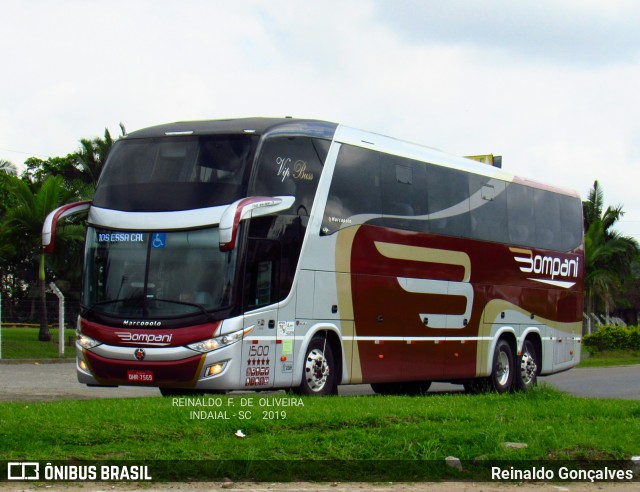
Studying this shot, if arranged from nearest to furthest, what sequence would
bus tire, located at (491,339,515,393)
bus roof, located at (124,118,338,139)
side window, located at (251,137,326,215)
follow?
1. side window, located at (251,137,326,215)
2. bus roof, located at (124,118,338,139)
3. bus tire, located at (491,339,515,393)

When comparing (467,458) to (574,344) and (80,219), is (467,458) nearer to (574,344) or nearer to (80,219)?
(574,344)

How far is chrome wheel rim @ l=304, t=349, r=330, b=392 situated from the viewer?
15.5 m

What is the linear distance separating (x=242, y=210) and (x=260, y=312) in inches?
59.8

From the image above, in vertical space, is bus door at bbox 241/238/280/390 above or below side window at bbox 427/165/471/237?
below

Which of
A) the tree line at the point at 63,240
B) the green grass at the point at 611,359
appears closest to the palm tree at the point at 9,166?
the tree line at the point at 63,240

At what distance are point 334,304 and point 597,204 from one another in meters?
54.1

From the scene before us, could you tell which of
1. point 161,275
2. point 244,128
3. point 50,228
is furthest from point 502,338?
point 50,228

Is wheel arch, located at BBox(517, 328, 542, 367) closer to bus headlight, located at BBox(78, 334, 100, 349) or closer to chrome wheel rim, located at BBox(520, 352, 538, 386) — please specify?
chrome wheel rim, located at BBox(520, 352, 538, 386)

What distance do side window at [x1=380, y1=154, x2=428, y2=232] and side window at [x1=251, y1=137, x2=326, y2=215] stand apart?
1801mm

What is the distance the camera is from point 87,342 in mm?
14695

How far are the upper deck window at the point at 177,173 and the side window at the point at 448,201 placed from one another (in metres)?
4.80

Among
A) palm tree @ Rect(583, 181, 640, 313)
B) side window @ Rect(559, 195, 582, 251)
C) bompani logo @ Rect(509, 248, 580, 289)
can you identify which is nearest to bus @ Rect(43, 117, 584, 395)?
bompani logo @ Rect(509, 248, 580, 289)

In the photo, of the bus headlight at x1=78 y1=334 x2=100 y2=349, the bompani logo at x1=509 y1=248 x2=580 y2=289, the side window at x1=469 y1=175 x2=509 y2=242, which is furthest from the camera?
the bompani logo at x1=509 y1=248 x2=580 y2=289

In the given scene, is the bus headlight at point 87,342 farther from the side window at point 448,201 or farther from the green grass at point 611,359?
the green grass at point 611,359
